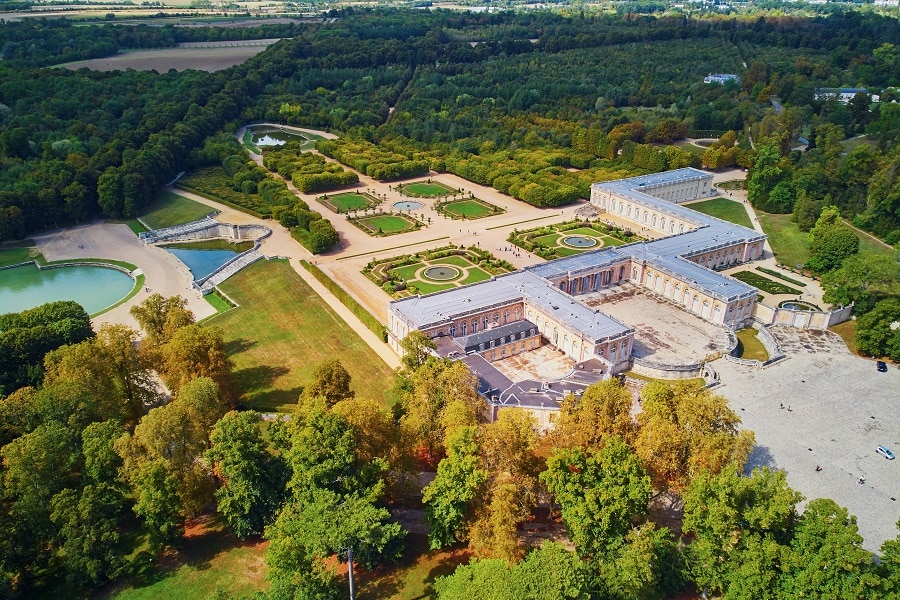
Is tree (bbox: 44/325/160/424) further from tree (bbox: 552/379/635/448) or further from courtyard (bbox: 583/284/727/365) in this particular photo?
courtyard (bbox: 583/284/727/365)

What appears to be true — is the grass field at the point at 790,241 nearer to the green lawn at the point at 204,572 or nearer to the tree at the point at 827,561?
the tree at the point at 827,561

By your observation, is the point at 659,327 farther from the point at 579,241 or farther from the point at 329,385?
the point at 329,385

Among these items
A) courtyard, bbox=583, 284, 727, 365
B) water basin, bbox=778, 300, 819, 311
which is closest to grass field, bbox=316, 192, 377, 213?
courtyard, bbox=583, 284, 727, 365

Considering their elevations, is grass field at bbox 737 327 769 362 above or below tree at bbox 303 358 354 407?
below

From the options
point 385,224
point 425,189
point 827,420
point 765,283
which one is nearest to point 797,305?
point 765,283

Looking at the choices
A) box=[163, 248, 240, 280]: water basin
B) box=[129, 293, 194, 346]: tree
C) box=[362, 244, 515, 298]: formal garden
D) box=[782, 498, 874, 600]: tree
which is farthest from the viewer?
box=[163, 248, 240, 280]: water basin

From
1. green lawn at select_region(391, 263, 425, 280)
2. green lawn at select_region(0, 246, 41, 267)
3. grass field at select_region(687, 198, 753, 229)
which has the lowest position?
grass field at select_region(687, 198, 753, 229)

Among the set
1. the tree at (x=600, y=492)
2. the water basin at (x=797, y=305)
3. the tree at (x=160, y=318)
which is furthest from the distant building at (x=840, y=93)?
the tree at (x=160, y=318)

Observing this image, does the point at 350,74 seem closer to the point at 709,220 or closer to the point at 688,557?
the point at 709,220
